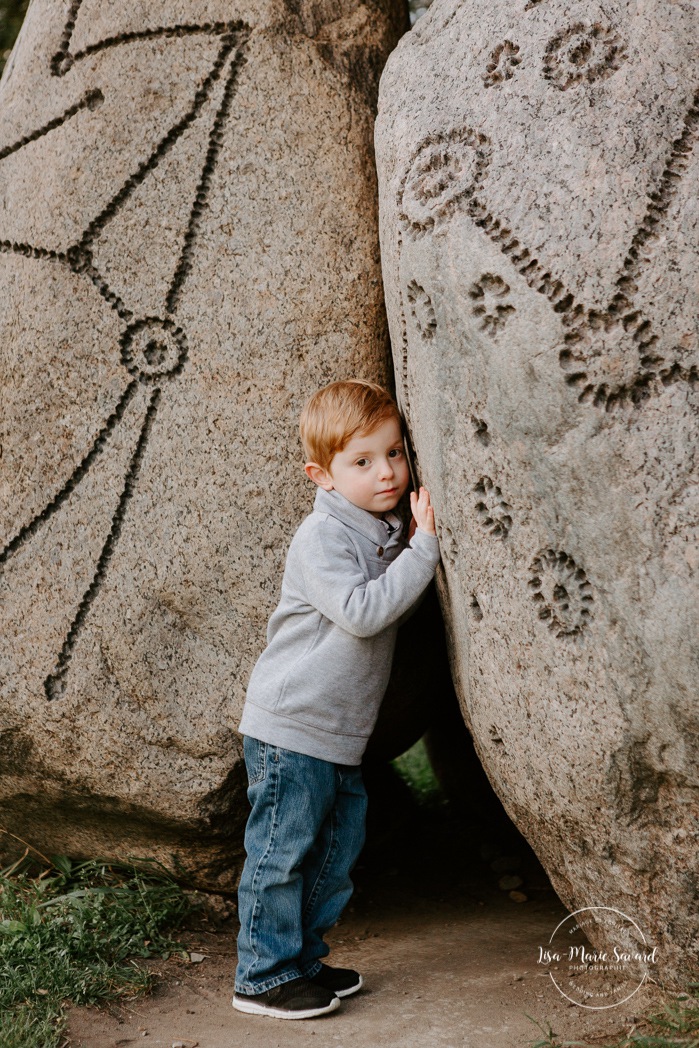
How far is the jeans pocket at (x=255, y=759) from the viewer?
2713 millimetres

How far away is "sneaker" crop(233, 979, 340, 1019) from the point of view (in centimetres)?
261

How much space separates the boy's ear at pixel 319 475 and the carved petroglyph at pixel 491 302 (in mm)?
645

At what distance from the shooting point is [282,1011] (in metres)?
2.62

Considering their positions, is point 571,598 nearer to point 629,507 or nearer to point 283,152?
point 629,507

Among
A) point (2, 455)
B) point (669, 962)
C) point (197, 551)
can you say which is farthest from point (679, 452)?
point (2, 455)

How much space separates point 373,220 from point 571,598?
4.46ft

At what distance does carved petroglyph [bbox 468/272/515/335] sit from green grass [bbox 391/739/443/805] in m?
2.63

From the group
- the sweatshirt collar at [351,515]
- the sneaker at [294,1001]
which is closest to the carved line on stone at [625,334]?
the sweatshirt collar at [351,515]

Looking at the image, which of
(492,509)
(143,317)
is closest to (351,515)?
(492,509)

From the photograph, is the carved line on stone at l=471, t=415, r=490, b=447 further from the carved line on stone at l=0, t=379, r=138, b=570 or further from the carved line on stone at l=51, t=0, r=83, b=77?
the carved line on stone at l=51, t=0, r=83, b=77

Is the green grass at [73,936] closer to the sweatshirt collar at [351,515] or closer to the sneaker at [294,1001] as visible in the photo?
the sneaker at [294,1001]

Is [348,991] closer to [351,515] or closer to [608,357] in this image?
[351,515]
